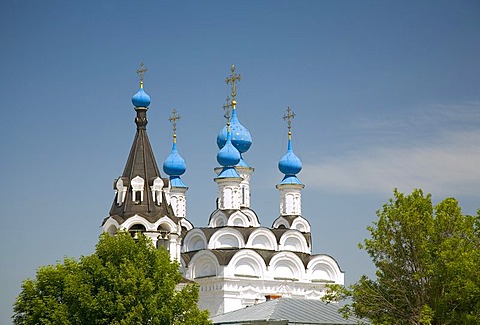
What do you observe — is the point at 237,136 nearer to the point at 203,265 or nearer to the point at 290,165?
the point at 290,165

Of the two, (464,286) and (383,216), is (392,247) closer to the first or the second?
(383,216)

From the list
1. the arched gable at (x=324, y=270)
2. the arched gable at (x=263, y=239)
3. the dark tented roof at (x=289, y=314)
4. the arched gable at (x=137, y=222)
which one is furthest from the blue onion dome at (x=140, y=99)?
the dark tented roof at (x=289, y=314)

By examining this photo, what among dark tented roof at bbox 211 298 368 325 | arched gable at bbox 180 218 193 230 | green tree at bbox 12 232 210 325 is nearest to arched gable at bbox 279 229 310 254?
arched gable at bbox 180 218 193 230

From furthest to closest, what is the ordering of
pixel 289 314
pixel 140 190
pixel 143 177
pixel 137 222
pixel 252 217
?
pixel 252 217 → pixel 143 177 → pixel 140 190 → pixel 137 222 → pixel 289 314

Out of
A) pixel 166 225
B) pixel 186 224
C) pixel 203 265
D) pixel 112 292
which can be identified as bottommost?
pixel 112 292

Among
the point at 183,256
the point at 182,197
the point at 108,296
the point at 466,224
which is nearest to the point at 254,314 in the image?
the point at 108,296

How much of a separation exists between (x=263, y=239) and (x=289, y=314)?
1854 cm

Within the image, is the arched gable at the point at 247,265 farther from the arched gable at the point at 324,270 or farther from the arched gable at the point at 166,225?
the arched gable at the point at 166,225

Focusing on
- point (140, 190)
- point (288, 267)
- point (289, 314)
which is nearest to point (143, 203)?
point (140, 190)

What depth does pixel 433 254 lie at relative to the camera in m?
22.8

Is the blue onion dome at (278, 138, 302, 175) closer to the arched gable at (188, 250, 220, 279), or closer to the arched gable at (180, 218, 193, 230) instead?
the arched gable at (180, 218, 193, 230)

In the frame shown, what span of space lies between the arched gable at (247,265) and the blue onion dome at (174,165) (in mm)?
7269

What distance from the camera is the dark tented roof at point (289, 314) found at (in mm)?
24562

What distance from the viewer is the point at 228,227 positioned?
42625mm
